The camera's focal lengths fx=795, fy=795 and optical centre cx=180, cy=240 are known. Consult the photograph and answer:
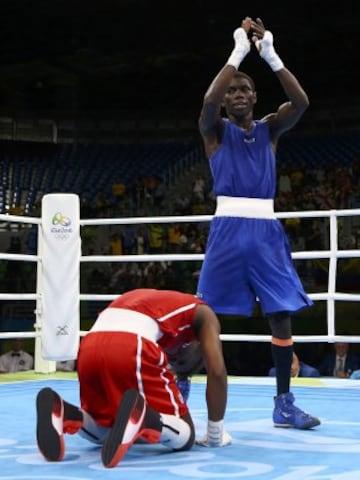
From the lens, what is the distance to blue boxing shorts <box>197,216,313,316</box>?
2.66 metres

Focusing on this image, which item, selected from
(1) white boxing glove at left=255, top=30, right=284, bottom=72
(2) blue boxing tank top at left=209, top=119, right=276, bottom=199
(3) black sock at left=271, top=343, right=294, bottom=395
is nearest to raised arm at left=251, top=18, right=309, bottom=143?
(1) white boxing glove at left=255, top=30, right=284, bottom=72

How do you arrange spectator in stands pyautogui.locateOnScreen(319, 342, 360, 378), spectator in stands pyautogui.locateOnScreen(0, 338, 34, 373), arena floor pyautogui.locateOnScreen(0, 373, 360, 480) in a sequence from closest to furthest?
arena floor pyautogui.locateOnScreen(0, 373, 360, 480)
spectator in stands pyautogui.locateOnScreen(319, 342, 360, 378)
spectator in stands pyautogui.locateOnScreen(0, 338, 34, 373)

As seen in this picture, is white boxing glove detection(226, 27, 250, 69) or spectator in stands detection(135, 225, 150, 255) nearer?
white boxing glove detection(226, 27, 250, 69)

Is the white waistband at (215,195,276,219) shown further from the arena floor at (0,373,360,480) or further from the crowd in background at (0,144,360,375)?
the crowd in background at (0,144,360,375)

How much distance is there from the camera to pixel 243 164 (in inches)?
106

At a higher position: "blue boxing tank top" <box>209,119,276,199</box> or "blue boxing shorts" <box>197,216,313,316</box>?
"blue boxing tank top" <box>209,119,276,199</box>

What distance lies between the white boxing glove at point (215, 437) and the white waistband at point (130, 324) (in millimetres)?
292

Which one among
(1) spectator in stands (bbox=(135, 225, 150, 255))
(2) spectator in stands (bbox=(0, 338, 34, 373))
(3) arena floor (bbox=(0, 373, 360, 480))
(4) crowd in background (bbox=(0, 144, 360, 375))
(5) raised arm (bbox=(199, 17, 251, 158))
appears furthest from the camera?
(1) spectator in stands (bbox=(135, 225, 150, 255))

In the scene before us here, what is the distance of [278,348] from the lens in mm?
2727

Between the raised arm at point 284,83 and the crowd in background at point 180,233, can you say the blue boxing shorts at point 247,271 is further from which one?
the crowd in background at point 180,233

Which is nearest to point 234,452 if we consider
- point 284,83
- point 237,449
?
point 237,449

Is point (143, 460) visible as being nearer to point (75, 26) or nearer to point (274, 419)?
point (274, 419)

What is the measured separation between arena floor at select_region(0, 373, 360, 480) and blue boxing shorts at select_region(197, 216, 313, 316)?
1.36 feet

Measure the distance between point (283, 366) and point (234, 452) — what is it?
603 millimetres
